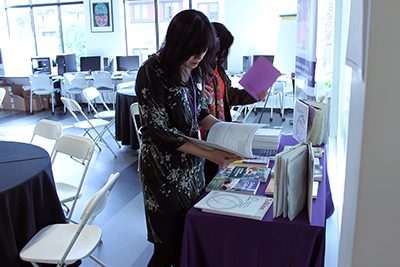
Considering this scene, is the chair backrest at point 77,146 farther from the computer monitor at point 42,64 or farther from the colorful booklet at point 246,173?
the computer monitor at point 42,64

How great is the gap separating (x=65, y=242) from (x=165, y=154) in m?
0.79

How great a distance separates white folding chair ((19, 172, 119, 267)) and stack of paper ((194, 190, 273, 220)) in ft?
1.70

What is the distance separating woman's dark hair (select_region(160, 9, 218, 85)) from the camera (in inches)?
50.5

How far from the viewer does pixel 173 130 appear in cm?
137

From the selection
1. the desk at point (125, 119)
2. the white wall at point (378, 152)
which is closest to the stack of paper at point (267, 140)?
the white wall at point (378, 152)

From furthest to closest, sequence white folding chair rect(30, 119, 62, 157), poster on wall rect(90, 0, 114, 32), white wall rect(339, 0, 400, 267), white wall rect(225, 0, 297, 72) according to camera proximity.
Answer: poster on wall rect(90, 0, 114, 32) < white wall rect(225, 0, 297, 72) < white folding chair rect(30, 119, 62, 157) < white wall rect(339, 0, 400, 267)

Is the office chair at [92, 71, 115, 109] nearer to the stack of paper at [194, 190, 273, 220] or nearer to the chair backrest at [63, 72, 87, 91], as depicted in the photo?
the chair backrest at [63, 72, 87, 91]

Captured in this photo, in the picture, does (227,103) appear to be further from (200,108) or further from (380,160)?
(380,160)

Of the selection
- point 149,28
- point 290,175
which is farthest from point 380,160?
point 149,28

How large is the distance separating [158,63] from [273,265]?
3.01 ft

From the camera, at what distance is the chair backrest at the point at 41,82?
756 centimetres

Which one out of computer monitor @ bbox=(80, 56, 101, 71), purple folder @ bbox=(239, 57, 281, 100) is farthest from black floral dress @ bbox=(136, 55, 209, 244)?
computer monitor @ bbox=(80, 56, 101, 71)

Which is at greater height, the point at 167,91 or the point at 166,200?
the point at 167,91

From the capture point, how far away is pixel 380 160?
635 millimetres
